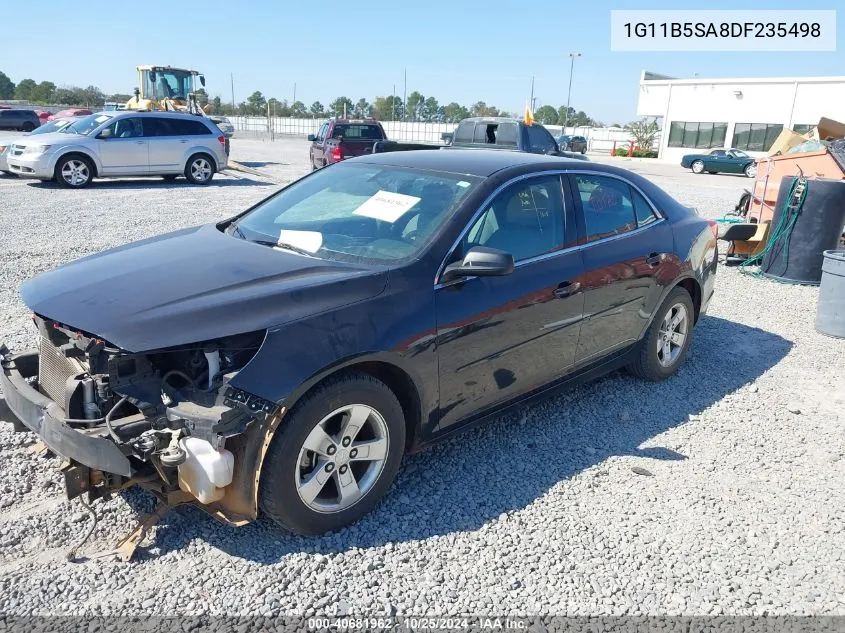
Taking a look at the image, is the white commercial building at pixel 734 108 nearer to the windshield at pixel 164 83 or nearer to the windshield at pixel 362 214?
the windshield at pixel 164 83

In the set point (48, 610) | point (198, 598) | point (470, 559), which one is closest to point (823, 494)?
point (470, 559)

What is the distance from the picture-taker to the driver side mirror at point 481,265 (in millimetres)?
3260

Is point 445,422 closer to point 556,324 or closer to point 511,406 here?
point 511,406

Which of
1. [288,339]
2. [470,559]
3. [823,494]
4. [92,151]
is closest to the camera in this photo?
[288,339]

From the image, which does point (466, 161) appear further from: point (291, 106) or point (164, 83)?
point (291, 106)

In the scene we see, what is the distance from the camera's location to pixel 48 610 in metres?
2.60

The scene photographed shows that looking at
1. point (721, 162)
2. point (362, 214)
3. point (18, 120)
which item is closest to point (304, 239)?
point (362, 214)

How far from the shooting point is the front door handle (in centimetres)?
394

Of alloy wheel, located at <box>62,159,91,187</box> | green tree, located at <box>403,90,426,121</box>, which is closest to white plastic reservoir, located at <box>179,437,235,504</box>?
alloy wheel, located at <box>62,159,91,187</box>

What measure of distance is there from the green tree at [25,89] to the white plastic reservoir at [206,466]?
331ft

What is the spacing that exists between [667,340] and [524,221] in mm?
1927

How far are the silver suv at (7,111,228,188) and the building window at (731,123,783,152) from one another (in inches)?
1469

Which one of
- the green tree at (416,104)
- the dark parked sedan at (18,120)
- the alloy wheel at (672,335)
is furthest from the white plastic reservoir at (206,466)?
the green tree at (416,104)

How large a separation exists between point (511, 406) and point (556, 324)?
550 mm
